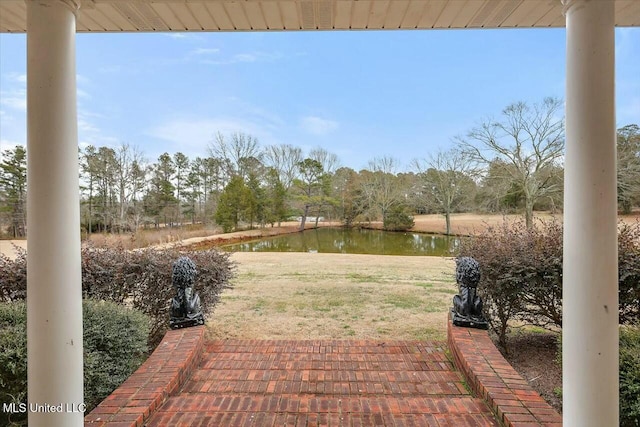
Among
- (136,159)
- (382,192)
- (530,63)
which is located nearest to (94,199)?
(136,159)

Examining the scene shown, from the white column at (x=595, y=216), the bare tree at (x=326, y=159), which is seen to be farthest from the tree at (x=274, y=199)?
the white column at (x=595, y=216)

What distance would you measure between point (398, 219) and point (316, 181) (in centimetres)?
834

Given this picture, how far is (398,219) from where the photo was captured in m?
29.0

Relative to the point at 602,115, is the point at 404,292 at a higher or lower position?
lower

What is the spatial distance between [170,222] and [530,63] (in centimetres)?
2927

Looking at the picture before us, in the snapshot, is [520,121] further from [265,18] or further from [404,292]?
[265,18]

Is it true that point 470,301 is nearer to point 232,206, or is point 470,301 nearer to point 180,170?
point 232,206

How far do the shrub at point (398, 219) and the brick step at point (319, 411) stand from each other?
89.5 feet

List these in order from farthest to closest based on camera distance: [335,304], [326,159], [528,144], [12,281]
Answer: [326,159], [528,144], [335,304], [12,281]

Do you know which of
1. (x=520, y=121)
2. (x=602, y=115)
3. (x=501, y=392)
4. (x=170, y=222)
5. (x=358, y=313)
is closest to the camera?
(x=602, y=115)

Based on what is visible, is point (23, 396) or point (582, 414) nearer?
point (582, 414)

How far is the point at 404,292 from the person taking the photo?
6273 mm

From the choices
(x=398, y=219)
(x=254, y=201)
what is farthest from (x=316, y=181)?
(x=398, y=219)

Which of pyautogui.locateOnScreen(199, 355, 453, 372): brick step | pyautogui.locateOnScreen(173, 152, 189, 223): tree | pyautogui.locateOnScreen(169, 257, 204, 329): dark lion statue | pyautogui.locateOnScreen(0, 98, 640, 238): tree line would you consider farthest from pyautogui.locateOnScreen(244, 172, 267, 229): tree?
pyautogui.locateOnScreen(199, 355, 453, 372): brick step
